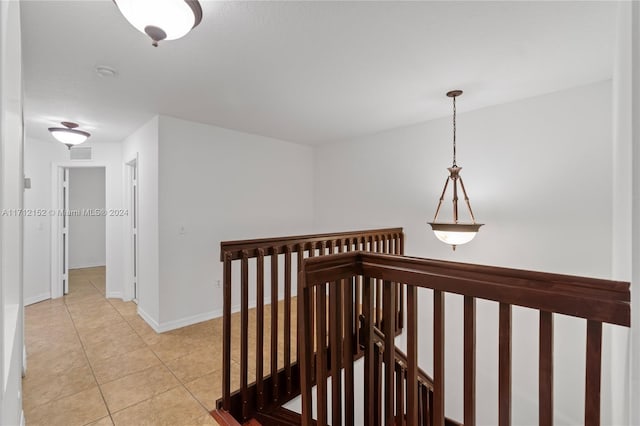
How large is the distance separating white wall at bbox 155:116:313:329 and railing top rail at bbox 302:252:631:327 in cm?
285

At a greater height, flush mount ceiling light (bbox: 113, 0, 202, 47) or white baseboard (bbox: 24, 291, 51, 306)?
flush mount ceiling light (bbox: 113, 0, 202, 47)

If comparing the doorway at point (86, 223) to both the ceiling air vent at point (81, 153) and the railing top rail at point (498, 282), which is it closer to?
the ceiling air vent at point (81, 153)

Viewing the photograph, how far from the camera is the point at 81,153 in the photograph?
457 cm

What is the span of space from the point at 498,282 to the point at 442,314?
0.78ft

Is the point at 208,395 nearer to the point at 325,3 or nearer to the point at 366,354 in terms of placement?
the point at 366,354

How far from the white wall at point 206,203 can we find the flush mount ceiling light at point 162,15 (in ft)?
6.92

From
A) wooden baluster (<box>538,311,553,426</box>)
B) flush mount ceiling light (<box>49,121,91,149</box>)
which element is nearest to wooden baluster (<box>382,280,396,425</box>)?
wooden baluster (<box>538,311,553,426</box>)

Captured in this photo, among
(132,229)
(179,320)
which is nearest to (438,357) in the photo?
(179,320)

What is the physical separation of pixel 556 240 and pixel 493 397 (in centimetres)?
178

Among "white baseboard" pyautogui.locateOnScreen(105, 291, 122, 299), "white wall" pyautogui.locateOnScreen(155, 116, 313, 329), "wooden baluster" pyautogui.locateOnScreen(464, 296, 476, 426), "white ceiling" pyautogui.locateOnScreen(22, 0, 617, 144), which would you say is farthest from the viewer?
"white baseboard" pyautogui.locateOnScreen(105, 291, 122, 299)

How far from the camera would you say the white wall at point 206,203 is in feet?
11.1

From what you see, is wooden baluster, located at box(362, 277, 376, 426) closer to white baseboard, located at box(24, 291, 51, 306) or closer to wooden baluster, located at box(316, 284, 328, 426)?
wooden baluster, located at box(316, 284, 328, 426)

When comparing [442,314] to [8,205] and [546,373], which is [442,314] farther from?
[8,205]

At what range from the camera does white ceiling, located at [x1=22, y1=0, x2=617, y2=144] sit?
164cm
